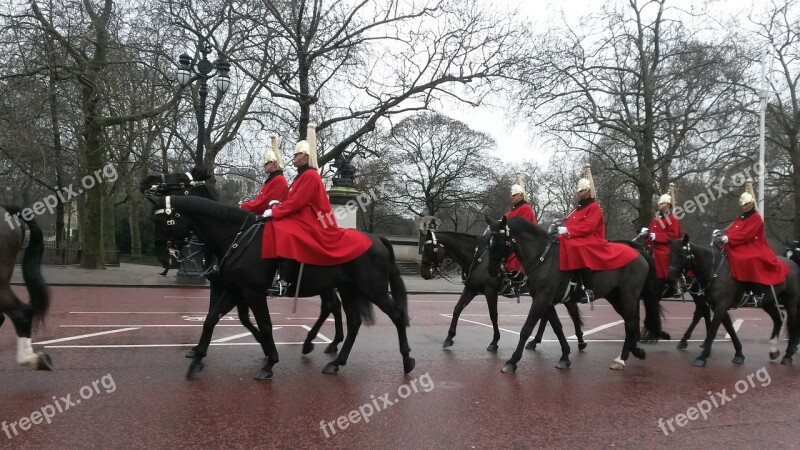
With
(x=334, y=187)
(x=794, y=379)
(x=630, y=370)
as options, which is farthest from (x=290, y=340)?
(x=334, y=187)

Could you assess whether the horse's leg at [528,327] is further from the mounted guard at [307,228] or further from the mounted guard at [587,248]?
the mounted guard at [307,228]

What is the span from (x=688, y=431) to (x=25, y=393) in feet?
19.8

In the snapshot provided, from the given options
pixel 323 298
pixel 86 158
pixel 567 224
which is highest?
pixel 86 158

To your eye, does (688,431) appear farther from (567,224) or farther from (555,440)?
(567,224)

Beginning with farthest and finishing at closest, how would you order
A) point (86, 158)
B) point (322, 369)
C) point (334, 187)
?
point (334, 187) → point (86, 158) → point (322, 369)

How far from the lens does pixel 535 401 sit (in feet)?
19.3

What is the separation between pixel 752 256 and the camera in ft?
28.3

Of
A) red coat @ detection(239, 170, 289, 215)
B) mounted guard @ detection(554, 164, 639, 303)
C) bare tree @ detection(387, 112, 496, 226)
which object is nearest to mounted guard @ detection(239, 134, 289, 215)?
red coat @ detection(239, 170, 289, 215)

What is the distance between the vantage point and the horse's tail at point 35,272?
19.8 ft

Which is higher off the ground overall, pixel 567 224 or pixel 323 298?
pixel 567 224

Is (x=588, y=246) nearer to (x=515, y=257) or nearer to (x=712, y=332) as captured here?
(x=515, y=257)

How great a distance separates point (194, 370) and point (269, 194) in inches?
89.6

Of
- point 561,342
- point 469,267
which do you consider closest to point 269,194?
point 469,267

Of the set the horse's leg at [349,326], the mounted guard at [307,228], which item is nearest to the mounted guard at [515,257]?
the horse's leg at [349,326]
